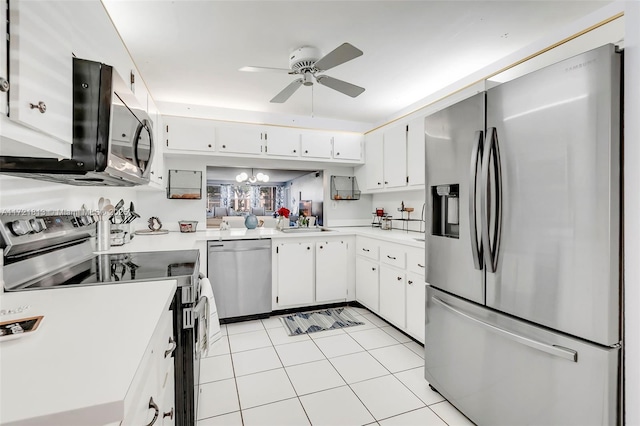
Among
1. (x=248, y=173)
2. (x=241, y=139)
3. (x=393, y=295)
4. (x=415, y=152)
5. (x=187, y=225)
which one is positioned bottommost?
(x=393, y=295)

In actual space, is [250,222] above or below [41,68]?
below

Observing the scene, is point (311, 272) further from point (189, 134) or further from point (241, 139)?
point (189, 134)

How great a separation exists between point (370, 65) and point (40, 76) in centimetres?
235

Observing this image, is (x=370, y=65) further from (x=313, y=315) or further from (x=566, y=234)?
(x=313, y=315)

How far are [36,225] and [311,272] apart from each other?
2469 millimetres

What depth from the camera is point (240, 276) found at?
314 centimetres

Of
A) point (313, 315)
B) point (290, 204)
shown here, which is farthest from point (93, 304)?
point (290, 204)

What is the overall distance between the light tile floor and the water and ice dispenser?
3.47 ft

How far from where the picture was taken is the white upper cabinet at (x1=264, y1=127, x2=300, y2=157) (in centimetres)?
362

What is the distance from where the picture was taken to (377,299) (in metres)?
3.15

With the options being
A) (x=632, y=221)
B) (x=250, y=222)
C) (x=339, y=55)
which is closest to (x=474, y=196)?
(x=632, y=221)

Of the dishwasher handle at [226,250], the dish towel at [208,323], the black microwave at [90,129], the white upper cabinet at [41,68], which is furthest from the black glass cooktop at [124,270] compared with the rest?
the dishwasher handle at [226,250]

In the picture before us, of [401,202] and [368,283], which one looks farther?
[401,202]

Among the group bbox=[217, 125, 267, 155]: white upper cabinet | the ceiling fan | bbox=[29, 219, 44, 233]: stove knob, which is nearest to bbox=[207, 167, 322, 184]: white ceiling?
bbox=[217, 125, 267, 155]: white upper cabinet
